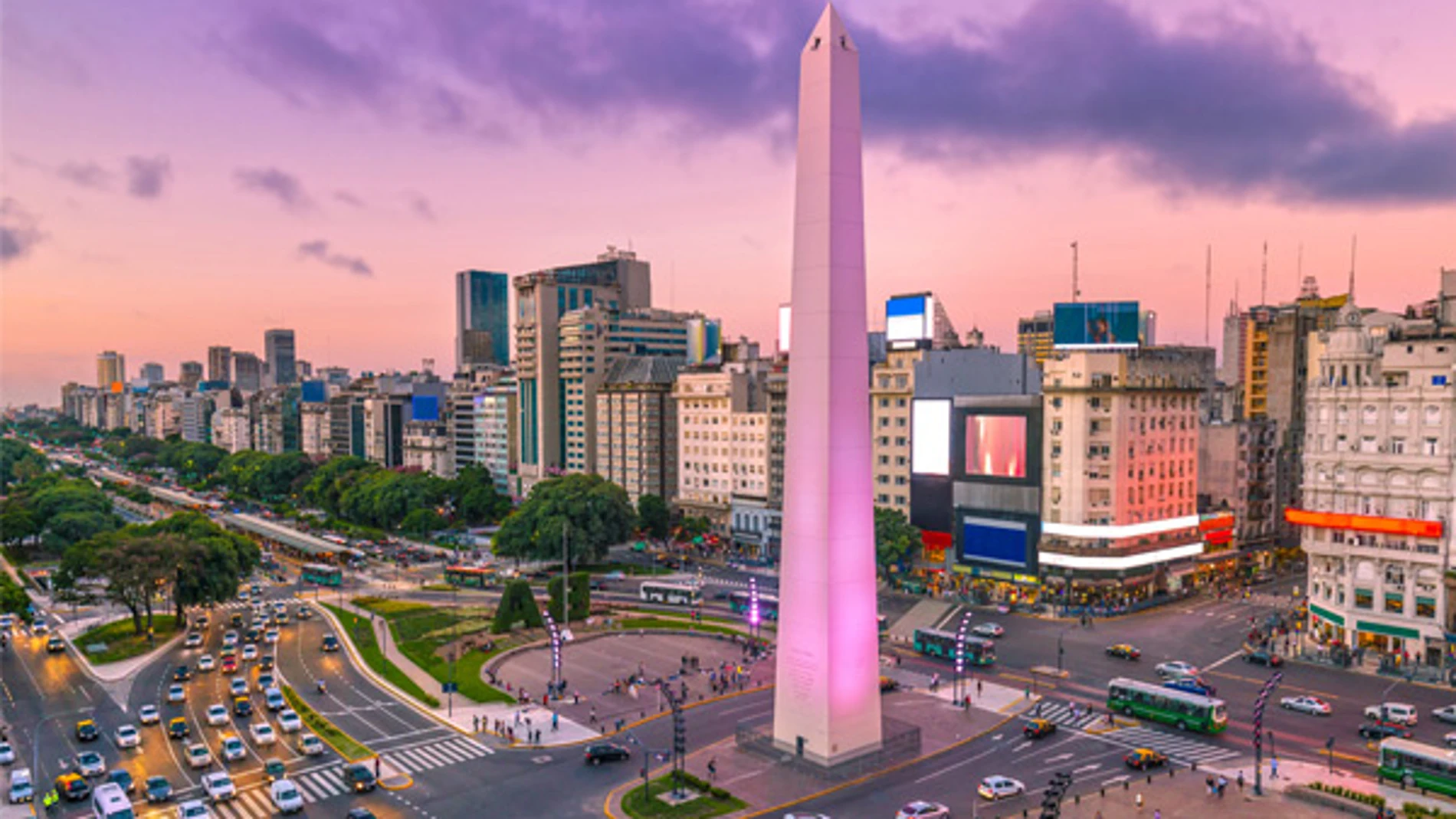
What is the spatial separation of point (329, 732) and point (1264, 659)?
63.4m

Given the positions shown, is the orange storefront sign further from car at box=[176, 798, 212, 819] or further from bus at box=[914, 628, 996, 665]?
car at box=[176, 798, 212, 819]

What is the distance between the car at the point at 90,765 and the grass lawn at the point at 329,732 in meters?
10.4

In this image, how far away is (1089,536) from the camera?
89812mm

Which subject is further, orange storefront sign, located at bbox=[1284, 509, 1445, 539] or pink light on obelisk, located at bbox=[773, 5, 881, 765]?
orange storefront sign, located at bbox=[1284, 509, 1445, 539]

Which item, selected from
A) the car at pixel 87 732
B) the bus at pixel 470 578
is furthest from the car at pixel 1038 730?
the bus at pixel 470 578

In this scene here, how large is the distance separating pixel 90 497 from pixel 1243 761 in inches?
5408

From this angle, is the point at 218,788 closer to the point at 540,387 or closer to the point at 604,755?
the point at 604,755

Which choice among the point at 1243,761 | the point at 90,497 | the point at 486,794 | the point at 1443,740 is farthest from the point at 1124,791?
the point at 90,497

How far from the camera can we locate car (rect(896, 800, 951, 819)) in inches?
1670

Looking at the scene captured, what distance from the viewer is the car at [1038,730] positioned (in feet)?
181

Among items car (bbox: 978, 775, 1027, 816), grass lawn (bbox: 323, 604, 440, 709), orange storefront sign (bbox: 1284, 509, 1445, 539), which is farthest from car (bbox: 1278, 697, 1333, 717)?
grass lawn (bbox: 323, 604, 440, 709)

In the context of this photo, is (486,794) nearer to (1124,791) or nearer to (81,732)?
(81,732)

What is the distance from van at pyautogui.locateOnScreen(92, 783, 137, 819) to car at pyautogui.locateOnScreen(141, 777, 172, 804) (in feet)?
3.15

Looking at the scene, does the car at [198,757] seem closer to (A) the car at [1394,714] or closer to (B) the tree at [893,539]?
(B) the tree at [893,539]
